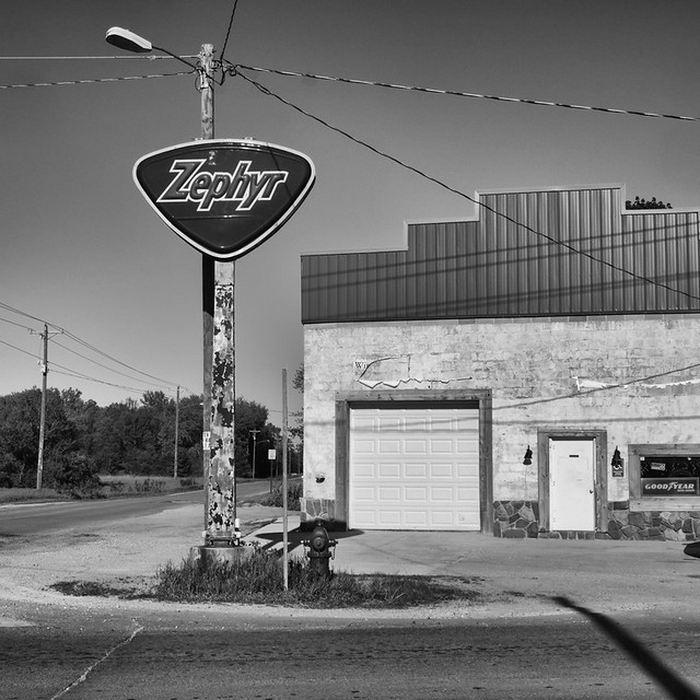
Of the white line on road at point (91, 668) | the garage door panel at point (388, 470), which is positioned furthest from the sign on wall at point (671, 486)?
the white line on road at point (91, 668)

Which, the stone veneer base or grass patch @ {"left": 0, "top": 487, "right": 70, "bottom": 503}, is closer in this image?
the stone veneer base

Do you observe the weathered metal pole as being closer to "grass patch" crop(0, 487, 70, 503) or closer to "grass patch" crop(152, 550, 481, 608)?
"grass patch" crop(152, 550, 481, 608)

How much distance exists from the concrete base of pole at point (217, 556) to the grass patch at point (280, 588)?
6 centimetres

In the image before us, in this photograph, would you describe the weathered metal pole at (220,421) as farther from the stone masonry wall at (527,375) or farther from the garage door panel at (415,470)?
the garage door panel at (415,470)

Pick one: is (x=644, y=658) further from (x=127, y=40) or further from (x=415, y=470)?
(x=415, y=470)

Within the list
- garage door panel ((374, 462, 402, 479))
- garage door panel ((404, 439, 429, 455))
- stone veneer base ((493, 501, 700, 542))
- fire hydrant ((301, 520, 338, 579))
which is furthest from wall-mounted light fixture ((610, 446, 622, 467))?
fire hydrant ((301, 520, 338, 579))

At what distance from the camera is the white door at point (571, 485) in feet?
63.0

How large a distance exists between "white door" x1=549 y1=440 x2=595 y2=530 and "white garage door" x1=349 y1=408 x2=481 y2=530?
5.47 ft

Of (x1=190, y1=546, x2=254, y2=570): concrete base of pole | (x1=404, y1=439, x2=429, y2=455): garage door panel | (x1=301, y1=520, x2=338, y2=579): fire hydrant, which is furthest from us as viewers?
(x1=404, y1=439, x2=429, y2=455): garage door panel

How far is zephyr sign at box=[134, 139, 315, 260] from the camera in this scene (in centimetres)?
1266

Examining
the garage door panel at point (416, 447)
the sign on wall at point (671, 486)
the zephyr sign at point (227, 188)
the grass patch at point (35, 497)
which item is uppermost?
the zephyr sign at point (227, 188)

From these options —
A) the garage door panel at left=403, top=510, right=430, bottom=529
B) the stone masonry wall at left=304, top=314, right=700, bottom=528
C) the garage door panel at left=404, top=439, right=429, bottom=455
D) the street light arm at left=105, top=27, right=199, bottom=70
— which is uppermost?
the street light arm at left=105, top=27, right=199, bottom=70

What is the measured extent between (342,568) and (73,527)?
35.2ft

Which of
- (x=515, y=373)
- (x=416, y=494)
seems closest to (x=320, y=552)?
(x=416, y=494)
